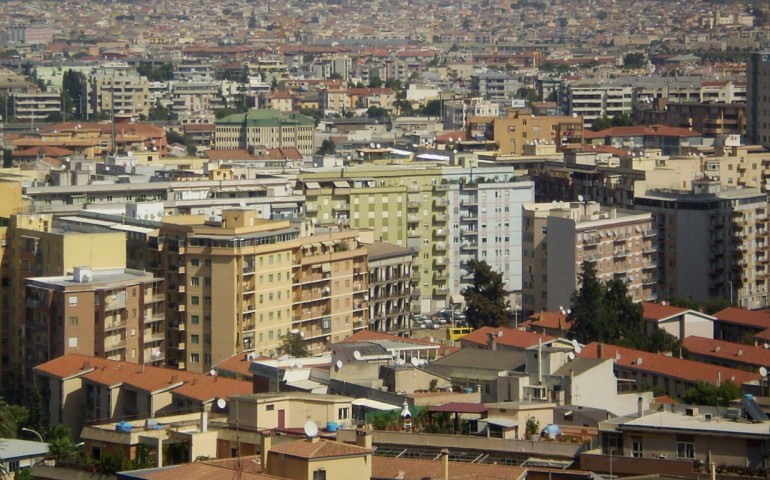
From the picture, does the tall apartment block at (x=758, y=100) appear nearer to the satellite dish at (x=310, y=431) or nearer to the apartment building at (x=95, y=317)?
the apartment building at (x=95, y=317)

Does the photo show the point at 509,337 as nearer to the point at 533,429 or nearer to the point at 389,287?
the point at 389,287

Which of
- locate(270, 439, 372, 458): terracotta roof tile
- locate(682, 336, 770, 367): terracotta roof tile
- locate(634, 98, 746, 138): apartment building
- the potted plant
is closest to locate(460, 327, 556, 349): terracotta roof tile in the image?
locate(682, 336, 770, 367): terracotta roof tile

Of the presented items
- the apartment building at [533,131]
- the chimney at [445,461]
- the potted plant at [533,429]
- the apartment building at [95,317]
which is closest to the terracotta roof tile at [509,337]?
the apartment building at [95,317]

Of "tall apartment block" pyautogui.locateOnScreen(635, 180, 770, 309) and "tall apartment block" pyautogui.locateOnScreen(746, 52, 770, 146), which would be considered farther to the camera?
"tall apartment block" pyautogui.locateOnScreen(746, 52, 770, 146)

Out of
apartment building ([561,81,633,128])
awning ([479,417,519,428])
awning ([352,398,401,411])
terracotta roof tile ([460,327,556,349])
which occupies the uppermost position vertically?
apartment building ([561,81,633,128])

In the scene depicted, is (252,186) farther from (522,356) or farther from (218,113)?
(218,113)

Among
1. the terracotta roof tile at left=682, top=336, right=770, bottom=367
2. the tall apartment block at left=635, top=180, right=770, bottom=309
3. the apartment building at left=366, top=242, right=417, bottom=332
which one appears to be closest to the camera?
the terracotta roof tile at left=682, top=336, right=770, bottom=367

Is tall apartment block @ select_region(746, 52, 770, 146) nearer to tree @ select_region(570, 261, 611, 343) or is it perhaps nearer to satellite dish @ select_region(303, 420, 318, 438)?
tree @ select_region(570, 261, 611, 343)

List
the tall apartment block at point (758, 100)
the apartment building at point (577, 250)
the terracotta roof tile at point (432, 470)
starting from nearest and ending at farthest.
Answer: the terracotta roof tile at point (432, 470) < the apartment building at point (577, 250) < the tall apartment block at point (758, 100)
